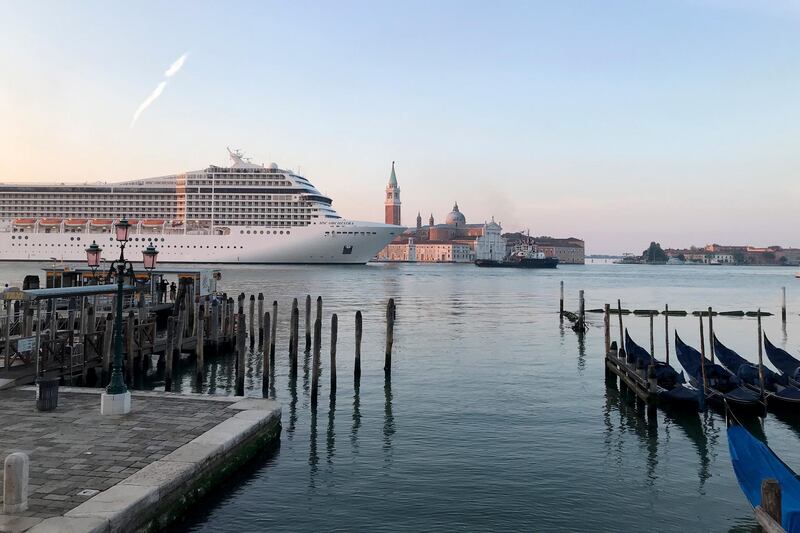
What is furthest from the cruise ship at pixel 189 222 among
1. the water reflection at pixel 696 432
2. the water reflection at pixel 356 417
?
the water reflection at pixel 696 432

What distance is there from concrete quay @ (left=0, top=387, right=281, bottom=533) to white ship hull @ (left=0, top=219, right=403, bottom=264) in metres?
80.9

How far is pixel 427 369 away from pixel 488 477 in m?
10.3

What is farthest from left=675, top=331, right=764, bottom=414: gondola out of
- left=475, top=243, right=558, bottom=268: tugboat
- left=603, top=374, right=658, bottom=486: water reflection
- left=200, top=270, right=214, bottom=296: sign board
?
left=475, top=243, right=558, bottom=268: tugboat

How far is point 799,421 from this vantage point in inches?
565

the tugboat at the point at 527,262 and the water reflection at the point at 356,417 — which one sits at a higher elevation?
the tugboat at the point at 527,262

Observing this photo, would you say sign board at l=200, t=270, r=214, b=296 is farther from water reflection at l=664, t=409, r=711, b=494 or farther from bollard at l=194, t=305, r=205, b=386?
water reflection at l=664, t=409, r=711, b=494

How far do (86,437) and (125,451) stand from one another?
1.04 m

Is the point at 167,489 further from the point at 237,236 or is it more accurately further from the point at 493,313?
the point at 237,236

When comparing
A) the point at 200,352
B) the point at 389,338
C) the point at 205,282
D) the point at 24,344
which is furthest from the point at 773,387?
the point at 205,282

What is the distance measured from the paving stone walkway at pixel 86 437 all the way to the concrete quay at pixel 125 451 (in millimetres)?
14

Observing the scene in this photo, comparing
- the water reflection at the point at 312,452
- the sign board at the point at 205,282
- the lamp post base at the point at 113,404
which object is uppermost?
the sign board at the point at 205,282

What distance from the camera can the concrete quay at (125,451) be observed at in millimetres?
6805

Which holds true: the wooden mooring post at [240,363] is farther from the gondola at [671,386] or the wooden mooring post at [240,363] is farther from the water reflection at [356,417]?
the gondola at [671,386]

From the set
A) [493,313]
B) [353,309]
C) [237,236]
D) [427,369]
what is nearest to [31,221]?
[237,236]
